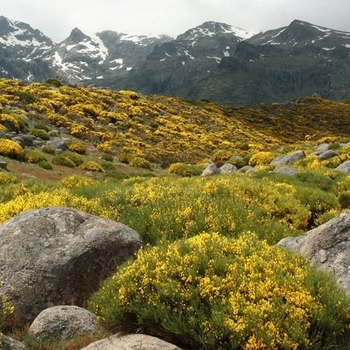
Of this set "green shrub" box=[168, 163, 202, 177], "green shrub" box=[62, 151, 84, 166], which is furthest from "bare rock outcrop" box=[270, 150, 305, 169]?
"green shrub" box=[62, 151, 84, 166]

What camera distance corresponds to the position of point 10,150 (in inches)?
1101

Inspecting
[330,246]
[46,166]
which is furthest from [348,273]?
[46,166]

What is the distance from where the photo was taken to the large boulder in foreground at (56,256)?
8.30 metres

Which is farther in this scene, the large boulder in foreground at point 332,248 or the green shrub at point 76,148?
the green shrub at point 76,148

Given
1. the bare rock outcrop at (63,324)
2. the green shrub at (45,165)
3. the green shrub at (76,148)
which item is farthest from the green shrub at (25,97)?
the bare rock outcrop at (63,324)

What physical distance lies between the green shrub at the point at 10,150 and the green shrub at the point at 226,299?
22892 mm

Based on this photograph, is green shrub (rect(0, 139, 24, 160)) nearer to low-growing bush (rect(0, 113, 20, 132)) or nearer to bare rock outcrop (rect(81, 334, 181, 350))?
low-growing bush (rect(0, 113, 20, 132))

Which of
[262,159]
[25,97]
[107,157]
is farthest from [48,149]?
[25,97]

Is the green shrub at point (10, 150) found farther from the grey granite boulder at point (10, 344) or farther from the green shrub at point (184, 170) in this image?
the grey granite boulder at point (10, 344)

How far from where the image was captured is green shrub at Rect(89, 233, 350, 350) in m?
5.92

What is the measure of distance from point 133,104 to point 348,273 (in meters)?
61.3

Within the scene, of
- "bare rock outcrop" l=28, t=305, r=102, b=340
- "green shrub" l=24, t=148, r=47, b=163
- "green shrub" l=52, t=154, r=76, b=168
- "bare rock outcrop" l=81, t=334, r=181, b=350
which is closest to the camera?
"bare rock outcrop" l=81, t=334, r=181, b=350

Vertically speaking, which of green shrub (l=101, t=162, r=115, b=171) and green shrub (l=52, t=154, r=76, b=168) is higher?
green shrub (l=52, t=154, r=76, b=168)

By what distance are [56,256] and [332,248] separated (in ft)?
18.9
